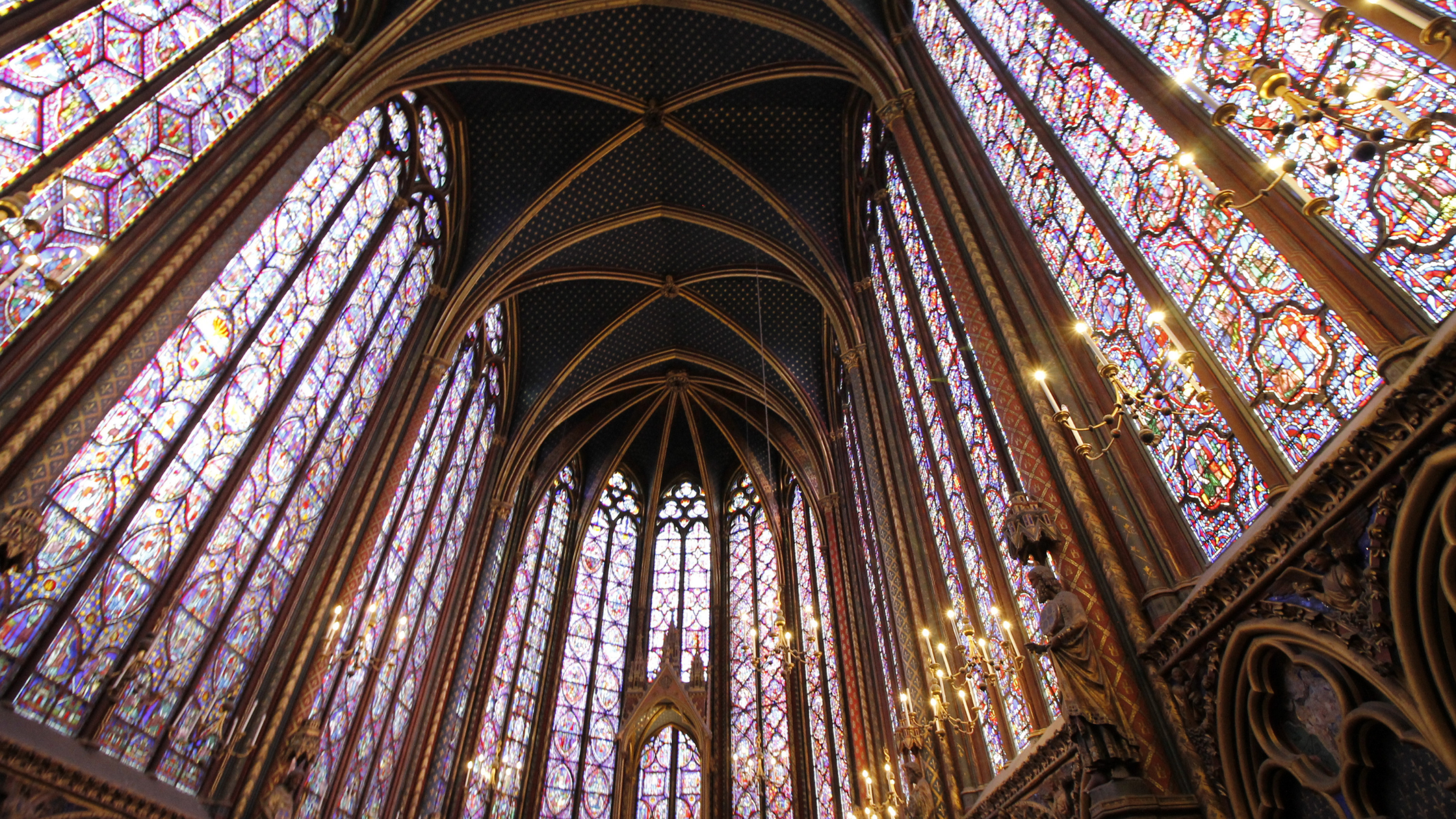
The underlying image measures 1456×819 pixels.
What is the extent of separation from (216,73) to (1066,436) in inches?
393

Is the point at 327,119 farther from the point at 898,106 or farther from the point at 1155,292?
the point at 1155,292

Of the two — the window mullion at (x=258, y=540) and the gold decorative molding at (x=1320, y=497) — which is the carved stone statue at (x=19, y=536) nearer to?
the window mullion at (x=258, y=540)

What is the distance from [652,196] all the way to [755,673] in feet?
35.7

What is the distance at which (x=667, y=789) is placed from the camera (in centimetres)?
1684

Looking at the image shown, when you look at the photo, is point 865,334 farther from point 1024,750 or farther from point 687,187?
point 1024,750

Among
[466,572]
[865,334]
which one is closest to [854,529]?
[865,334]

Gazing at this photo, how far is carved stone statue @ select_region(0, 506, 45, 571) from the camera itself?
A: 6012mm

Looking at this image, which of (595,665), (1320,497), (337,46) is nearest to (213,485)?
(337,46)

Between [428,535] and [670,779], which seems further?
[670,779]

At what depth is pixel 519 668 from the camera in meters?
17.6

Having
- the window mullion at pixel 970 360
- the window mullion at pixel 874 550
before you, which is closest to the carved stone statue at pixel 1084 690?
the window mullion at pixel 970 360

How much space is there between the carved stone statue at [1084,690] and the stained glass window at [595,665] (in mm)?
13953

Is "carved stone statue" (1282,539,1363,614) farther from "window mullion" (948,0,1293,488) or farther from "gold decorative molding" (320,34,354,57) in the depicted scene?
"gold decorative molding" (320,34,354,57)

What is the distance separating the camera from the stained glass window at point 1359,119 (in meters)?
3.88
